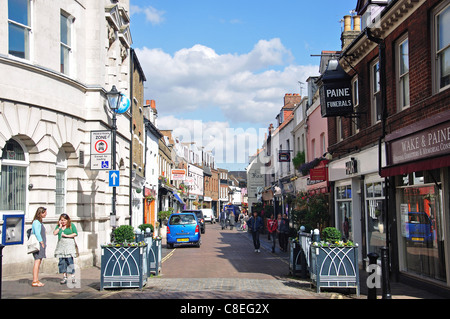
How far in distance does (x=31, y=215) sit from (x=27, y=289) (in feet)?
10.7

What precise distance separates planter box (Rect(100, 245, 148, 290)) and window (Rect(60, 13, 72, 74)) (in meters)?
7.28

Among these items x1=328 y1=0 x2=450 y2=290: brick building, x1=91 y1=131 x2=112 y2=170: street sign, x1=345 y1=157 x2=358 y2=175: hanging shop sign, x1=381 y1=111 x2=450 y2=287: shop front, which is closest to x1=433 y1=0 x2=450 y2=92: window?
x1=328 y1=0 x2=450 y2=290: brick building

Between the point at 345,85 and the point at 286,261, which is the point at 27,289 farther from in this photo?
the point at 345,85

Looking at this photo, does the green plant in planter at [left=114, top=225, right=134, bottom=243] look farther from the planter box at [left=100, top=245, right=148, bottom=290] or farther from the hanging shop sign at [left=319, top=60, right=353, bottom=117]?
the hanging shop sign at [left=319, top=60, right=353, bottom=117]

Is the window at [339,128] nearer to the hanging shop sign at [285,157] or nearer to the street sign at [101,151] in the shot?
the street sign at [101,151]

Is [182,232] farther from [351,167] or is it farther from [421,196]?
[421,196]

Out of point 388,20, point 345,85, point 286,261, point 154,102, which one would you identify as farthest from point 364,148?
point 154,102

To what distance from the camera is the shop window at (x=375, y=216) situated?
13.9 meters

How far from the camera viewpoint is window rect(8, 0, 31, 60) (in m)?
13.1

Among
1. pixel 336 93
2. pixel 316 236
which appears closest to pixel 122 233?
pixel 316 236

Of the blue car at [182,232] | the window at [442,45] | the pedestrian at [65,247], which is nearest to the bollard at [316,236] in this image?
the window at [442,45]

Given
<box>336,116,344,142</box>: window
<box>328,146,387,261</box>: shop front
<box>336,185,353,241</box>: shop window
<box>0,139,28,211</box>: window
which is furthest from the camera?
<box>336,116,344,142</box>: window

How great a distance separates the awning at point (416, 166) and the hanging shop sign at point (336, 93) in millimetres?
3554
